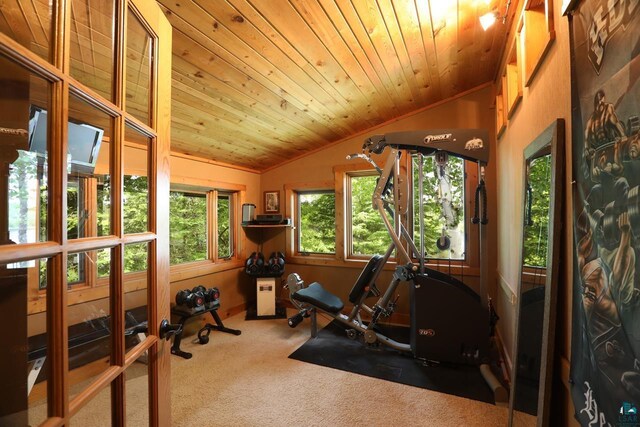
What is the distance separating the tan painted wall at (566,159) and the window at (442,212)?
53 cm

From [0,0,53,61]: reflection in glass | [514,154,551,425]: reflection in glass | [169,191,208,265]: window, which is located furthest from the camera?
[169,191,208,265]: window

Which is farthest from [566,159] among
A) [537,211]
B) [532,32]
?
[532,32]

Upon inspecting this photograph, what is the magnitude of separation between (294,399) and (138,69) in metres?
2.19

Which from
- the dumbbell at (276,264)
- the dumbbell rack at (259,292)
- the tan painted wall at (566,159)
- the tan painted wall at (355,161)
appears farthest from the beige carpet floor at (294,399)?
the tan painted wall at (355,161)

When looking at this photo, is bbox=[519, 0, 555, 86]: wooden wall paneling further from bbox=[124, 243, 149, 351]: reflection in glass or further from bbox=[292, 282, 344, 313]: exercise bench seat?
bbox=[292, 282, 344, 313]: exercise bench seat

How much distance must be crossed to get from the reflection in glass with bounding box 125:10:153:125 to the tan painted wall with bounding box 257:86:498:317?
118 inches

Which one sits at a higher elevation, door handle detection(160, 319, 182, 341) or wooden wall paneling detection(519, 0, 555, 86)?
wooden wall paneling detection(519, 0, 555, 86)

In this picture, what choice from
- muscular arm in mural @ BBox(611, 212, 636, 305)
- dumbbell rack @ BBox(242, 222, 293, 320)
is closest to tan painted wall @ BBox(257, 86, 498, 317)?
dumbbell rack @ BBox(242, 222, 293, 320)

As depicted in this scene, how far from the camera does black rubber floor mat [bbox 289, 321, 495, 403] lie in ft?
7.06

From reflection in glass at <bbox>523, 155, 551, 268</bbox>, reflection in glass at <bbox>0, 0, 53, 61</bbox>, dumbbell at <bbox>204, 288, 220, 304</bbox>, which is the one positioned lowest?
dumbbell at <bbox>204, 288, 220, 304</bbox>

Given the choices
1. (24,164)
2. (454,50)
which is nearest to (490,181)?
(454,50)

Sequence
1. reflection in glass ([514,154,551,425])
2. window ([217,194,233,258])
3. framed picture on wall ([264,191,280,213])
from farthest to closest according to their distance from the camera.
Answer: framed picture on wall ([264,191,280,213]) < window ([217,194,233,258]) < reflection in glass ([514,154,551,425])

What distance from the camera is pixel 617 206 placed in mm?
691

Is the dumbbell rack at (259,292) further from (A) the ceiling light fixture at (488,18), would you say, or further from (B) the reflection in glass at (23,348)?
(B) the reflection in glass at (23,348)
